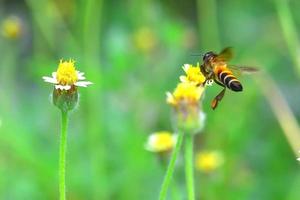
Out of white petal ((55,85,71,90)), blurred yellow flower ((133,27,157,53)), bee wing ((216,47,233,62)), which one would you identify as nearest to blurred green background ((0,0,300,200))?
blurred yellow flower ((133,27,157,53))

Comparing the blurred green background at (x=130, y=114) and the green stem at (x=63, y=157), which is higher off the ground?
the blurred green background at (x=130, y=114)

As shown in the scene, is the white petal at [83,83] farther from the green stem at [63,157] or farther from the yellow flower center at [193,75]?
the yellow flower center at [193,75]

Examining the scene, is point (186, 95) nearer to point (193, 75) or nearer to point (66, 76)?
point (193, 75)

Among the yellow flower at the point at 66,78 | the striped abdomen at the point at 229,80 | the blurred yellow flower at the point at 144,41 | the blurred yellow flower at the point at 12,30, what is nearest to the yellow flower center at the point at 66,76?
the yellow flower at the point at 66,78

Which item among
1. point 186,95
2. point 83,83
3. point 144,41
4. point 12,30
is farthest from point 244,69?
point 144,41

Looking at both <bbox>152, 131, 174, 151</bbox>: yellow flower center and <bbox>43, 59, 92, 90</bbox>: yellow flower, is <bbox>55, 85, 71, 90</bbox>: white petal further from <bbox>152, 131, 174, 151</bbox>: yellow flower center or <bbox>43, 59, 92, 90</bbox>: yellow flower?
<bbox>152, 131, 174, 151</bbox>: yellow flower center
